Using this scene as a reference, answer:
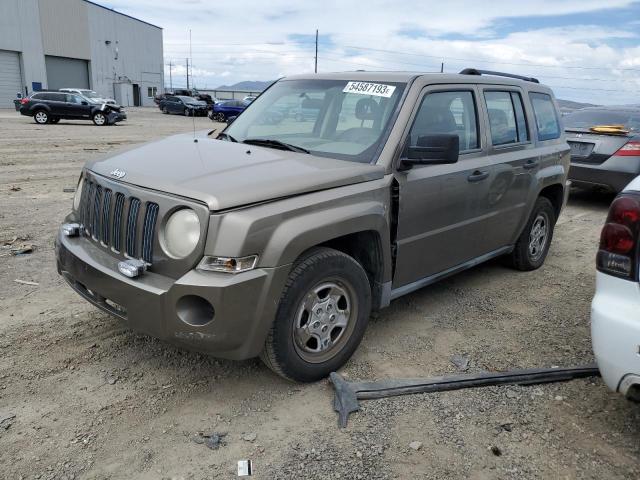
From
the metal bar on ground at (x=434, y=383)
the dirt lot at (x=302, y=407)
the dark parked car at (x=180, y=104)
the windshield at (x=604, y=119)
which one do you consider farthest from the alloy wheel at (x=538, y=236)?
the dark parked car at (x=180, y=104)

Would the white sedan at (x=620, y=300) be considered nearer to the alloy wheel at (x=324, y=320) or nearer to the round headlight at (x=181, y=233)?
the alloy wheel at (x=324, y=320)

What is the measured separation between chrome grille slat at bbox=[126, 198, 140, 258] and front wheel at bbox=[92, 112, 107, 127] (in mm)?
25116

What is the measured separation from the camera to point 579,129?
918cm

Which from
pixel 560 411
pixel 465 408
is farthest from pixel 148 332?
pixel 560 411

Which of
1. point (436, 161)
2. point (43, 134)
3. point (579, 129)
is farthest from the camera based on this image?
point (43, 134)

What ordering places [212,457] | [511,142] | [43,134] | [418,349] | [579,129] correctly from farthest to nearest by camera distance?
[43,134] < [579,129] < [511,142] < [418,349] < [212,457]

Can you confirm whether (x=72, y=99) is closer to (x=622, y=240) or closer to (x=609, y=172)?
(x=609, y=172)

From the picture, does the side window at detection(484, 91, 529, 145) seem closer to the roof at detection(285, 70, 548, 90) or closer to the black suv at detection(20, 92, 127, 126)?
the roof at detection(285, 70, 548, 90)

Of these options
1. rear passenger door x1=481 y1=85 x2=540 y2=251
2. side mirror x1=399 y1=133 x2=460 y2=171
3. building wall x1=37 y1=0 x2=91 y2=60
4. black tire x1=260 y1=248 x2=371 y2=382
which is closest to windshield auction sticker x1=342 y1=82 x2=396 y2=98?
side mirror x1=399 y1=133 x2=460 y2=171

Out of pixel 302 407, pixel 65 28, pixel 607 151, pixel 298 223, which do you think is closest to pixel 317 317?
pixel 302 407

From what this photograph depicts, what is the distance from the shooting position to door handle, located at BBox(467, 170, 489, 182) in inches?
165

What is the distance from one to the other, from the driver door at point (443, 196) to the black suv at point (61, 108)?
24762 millimetres

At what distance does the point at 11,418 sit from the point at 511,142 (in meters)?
4.23

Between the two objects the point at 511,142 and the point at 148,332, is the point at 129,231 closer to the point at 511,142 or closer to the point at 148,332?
the point at 148,332
